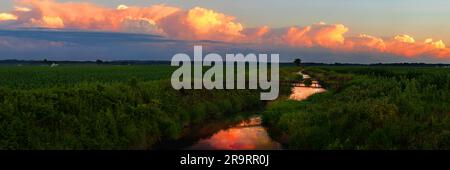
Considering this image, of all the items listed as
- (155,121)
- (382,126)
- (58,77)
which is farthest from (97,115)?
(58,77)

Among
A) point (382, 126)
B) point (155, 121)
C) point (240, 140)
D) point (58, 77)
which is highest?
point (58, 77)

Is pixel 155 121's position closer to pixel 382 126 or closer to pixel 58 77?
pixel 382 126

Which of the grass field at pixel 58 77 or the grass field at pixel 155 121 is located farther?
the grass field at pixel 58 77

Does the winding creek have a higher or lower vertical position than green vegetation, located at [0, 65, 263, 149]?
lower

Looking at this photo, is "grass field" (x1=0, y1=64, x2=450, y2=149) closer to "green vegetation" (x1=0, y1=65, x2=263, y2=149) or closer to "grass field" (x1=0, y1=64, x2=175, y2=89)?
"green vegetation" (x1=0, y1=65, x2=263, y2=149)

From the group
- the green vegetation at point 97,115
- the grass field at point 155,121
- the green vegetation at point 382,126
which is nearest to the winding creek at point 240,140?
the grass field at point 155,121

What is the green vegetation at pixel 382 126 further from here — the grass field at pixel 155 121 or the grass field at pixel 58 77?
the grass field at pixel 58 77

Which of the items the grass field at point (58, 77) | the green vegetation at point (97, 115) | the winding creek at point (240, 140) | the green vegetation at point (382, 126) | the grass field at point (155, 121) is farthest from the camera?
the grass field at point (58, 77)

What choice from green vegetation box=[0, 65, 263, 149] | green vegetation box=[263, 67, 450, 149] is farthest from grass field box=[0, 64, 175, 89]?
green vegetation box=[263, 67, 450, 149]

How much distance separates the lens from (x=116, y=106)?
934 inches
